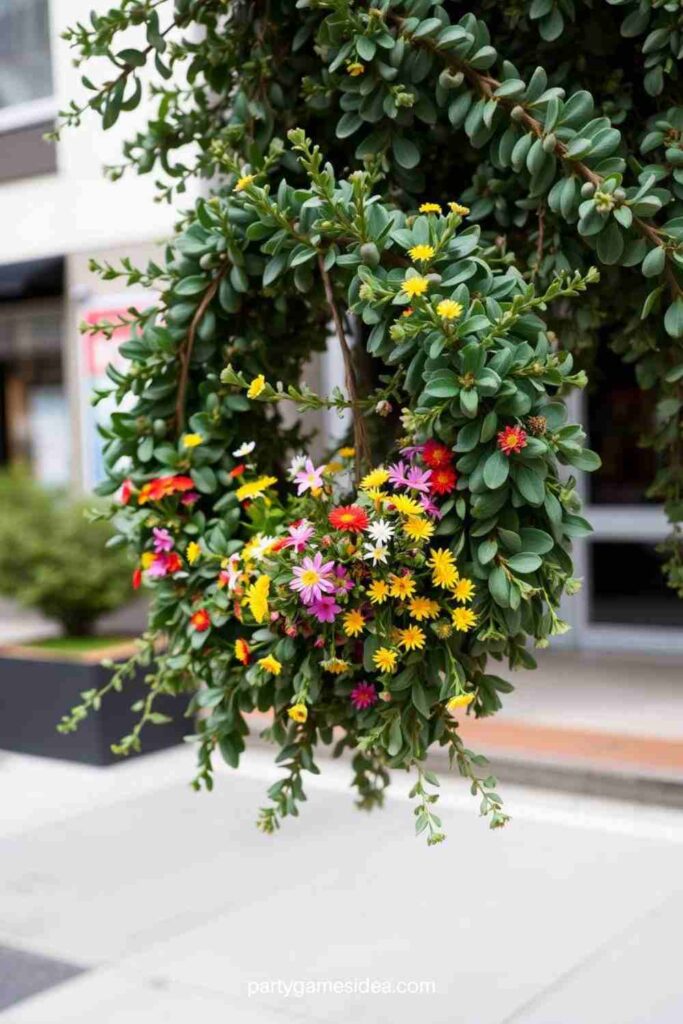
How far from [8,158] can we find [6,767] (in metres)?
4.47

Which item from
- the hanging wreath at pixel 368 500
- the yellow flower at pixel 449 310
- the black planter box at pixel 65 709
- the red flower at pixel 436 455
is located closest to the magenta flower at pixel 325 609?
the hanging wreath at pixel 368 500

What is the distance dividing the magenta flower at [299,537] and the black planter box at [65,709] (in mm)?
4003

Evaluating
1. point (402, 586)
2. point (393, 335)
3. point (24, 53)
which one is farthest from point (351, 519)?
point (24, 53)

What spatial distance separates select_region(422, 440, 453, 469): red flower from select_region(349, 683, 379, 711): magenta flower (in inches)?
21.4

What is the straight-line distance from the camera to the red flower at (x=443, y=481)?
2.37 m

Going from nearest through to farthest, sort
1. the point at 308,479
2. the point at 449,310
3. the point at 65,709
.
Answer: the point at 449,310 → the point at 308,479 → the point at 65,709

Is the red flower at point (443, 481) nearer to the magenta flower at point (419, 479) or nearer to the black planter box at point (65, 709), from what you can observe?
the magenta flower at point (419, 479)

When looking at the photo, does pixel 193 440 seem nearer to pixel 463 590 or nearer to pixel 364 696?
pixel 364 696

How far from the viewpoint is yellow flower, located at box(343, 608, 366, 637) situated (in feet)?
7.87

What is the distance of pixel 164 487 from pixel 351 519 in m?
Answer: 0.72

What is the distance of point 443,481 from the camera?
237 cm

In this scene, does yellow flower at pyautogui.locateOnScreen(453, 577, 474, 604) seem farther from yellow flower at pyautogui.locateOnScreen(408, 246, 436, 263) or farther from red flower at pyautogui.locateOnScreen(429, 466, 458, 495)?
yellow flower at pyautogui.locateOnScreen(408, 246, 436, 263)

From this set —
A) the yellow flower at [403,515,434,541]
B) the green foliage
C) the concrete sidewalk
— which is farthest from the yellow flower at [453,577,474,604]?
the green foliage

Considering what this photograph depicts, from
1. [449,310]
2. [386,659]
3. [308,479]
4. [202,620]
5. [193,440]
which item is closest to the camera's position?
[449,310]
